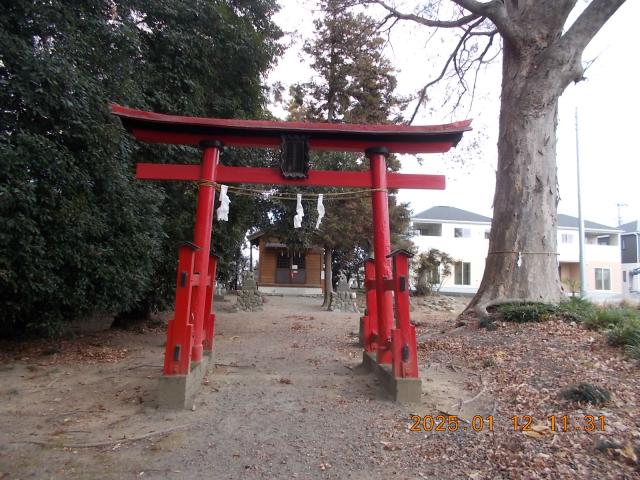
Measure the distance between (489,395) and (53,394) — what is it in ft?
16.6

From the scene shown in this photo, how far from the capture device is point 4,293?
5688 mm

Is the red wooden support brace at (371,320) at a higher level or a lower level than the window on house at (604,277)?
lower

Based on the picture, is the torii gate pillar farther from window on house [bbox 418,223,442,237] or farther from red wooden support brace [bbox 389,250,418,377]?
window on house [bbox 418,223,442,237]

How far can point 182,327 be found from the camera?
4.50 m

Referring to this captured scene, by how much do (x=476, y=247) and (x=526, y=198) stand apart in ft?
71.9

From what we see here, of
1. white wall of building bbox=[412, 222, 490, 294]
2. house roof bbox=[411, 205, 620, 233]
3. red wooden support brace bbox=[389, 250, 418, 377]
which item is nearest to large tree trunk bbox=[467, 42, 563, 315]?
red wooden support brace bbox=[389, 250, 418, 377]

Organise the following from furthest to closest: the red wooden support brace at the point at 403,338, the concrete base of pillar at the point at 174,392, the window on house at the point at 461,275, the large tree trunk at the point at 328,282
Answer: the window on house at the point at 461,275
the large tree trunk at the point at 328,282
the red wooden support brace at the point at 403,338
the concrete base of pillar at the point at 174,392

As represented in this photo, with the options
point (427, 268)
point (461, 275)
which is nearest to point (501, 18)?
point (427, 268)

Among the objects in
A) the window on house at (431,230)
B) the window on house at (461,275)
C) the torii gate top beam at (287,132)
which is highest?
the window on house at (431,230)

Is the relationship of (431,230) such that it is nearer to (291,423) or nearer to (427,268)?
(427,268)

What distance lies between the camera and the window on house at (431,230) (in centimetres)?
2964

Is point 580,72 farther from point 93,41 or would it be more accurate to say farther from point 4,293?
point 4,293

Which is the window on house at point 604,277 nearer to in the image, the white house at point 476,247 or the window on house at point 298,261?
the white house at point 476,247

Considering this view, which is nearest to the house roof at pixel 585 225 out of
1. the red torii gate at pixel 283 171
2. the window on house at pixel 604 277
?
the window on house at pixel 604 277
